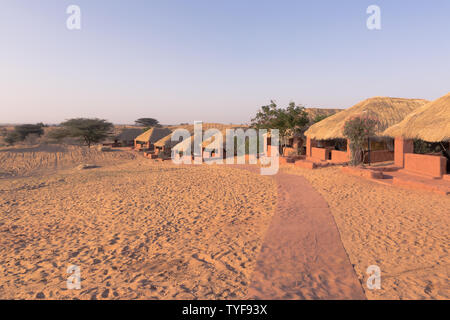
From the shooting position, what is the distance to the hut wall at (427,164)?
28.5 feet

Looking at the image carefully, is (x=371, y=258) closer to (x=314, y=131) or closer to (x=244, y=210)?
(x=244, y=210)

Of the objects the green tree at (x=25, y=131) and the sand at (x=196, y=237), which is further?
the green tree at (x=25, y=131)

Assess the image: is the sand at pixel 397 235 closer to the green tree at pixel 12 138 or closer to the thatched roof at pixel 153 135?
the thatched roof at pixel 153 135

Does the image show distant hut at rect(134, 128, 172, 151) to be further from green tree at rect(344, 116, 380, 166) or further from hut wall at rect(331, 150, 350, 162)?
green tree at rect(344, 116, 380, 166)

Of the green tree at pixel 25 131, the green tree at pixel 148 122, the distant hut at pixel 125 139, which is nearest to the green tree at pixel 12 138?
the green tree at pixel 25 131

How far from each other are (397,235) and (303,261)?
2299mm

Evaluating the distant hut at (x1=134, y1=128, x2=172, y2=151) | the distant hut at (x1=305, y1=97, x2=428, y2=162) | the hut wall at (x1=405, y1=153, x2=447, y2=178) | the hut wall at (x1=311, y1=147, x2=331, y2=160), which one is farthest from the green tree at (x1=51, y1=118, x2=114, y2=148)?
the hut wall at (x1=405, y1=153, x2=447, y2=178)

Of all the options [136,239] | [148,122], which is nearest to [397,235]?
[136,239]

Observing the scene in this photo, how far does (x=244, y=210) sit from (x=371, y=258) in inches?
134

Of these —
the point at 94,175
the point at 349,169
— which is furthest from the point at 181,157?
the point at 349,169

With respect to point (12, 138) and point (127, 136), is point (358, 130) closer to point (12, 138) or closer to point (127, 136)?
point (127, 136)

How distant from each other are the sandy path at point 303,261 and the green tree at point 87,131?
32896mm

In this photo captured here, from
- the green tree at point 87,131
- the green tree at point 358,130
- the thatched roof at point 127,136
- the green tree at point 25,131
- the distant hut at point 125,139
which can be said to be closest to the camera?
the green tree at point 358,130

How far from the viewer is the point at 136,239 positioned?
5.25 metres
